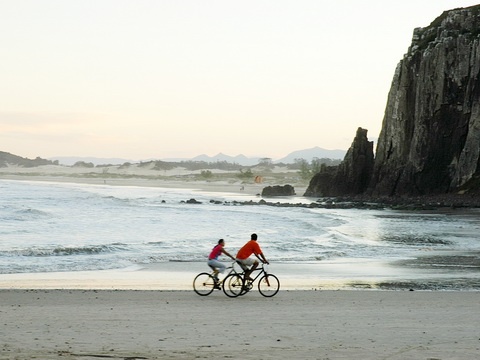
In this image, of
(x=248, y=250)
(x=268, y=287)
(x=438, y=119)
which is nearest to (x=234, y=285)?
(x=248, y=250)

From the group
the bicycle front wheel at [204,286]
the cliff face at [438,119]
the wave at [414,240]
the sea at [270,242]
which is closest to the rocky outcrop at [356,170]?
the cliff face at [438,119]

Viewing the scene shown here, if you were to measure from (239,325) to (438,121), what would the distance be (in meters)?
75.8

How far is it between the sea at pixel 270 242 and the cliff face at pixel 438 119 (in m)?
21.5

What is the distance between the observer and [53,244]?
34.7 metres

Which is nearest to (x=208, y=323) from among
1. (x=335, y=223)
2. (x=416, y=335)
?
(x=416, y=335)

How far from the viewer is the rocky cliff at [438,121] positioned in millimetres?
83250

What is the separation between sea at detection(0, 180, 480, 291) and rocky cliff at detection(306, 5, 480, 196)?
844 inches

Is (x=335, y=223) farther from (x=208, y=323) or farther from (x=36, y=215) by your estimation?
(x=208, y=323)

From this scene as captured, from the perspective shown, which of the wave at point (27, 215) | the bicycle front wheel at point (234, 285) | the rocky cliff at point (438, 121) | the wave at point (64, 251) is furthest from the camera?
the rocky cliff at point (438, 121)

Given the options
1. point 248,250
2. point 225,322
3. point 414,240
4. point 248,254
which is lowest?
point 225,322

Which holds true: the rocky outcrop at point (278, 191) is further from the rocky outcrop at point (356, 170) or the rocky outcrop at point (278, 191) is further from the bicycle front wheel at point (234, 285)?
the bicycle front wheel at point (234, 285)

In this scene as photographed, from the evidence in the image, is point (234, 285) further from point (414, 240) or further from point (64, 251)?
point (414, 240)

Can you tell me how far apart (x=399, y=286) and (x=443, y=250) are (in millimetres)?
13477

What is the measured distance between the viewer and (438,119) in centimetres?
8650
